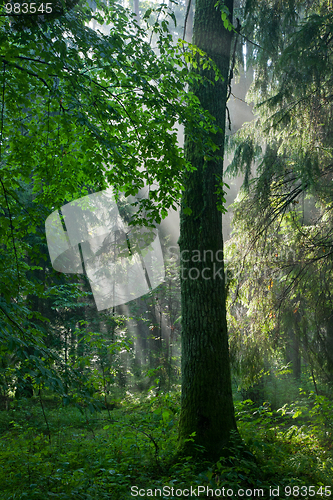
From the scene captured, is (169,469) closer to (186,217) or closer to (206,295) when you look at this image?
(206,295)

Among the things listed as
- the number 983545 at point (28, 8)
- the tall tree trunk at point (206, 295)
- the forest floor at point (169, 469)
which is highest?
the number 983545 at point (28, 8)

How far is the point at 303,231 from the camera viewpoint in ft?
17.6

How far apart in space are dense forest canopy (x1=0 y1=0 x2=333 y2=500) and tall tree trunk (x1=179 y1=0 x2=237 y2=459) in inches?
0.7

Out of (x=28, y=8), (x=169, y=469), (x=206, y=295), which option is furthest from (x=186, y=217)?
(x=169, y=469)

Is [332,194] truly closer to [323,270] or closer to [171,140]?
[323,270]

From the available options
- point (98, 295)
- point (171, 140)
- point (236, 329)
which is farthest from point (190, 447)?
point (98, 295)
